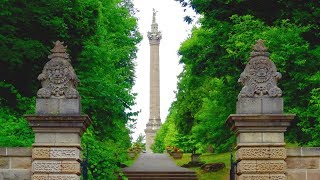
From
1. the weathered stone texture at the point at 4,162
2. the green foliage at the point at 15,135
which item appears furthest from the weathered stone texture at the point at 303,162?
the green foliage at the point at 15,135

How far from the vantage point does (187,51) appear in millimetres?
28422

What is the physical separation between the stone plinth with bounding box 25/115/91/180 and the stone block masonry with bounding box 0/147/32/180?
0.26m

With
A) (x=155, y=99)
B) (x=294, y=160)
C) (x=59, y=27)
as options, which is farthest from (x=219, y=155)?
(x=155, y=99)

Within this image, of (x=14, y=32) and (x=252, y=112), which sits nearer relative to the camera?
(x=252, y=112)

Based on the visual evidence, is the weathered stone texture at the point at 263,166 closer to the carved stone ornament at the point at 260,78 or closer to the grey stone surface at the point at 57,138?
the carved stone ornament at the point at 260,78

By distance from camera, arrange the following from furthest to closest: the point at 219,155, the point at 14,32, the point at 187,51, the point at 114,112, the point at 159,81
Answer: the point at 159,81
the point at 219,155
the point at 187,51
the point at 114,112
the point at 14,32

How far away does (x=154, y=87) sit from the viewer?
8750cm

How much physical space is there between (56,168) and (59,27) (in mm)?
9664

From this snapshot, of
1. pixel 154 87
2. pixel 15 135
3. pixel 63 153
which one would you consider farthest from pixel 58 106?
pixel 154 87

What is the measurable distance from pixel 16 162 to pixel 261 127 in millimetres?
5134

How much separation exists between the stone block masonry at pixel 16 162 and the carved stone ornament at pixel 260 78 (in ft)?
15.2

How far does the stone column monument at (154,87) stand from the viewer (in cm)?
8738

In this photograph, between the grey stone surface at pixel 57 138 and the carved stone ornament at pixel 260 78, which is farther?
the carved stone ornament at pixel 260 78

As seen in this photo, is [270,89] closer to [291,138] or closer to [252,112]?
[252,112]
